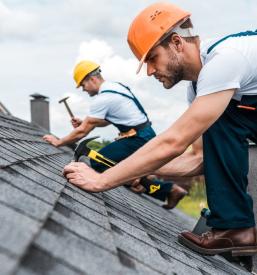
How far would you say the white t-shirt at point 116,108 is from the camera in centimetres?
516

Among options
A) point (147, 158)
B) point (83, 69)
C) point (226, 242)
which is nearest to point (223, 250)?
point (226, 242)

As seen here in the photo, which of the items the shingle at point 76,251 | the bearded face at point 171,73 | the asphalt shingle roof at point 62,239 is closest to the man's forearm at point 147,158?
the asphalt shingle roof at point 62,239

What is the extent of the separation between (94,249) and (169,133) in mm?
1039

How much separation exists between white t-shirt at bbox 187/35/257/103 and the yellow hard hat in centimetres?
359

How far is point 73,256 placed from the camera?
3.52ft

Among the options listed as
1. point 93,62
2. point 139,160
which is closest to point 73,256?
point 139,160

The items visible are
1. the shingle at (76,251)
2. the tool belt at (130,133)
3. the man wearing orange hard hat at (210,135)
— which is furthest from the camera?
the tool belt at (130,133)

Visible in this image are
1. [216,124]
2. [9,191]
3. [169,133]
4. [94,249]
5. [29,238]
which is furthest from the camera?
[216,124]

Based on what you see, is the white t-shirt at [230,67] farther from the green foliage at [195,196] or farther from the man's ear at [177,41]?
the green foliage at [195,196]

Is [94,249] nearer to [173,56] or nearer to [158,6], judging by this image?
[173,56]

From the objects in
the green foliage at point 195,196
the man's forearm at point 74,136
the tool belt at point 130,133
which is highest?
the tool belt at point 130,133

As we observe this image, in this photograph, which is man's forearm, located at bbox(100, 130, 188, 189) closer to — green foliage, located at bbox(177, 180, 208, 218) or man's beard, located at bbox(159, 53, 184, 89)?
man's beard, located at bbox(159, 53, 184, 89)

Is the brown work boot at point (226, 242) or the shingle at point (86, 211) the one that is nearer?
the shingle at point (86, 211)

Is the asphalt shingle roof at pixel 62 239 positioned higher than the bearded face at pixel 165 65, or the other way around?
the bearded face at pixel 165 65
